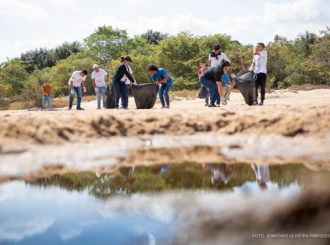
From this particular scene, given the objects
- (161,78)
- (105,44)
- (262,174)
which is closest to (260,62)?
(161,78)

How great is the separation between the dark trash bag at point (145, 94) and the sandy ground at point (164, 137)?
2.96 m

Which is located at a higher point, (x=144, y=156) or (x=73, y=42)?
(x=73, y=42)

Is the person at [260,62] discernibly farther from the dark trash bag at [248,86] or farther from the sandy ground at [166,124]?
the sandy ground at [166,124]

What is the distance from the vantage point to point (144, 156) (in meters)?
6.30

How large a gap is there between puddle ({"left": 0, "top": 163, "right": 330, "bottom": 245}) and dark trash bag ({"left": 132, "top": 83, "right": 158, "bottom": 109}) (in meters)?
6.03

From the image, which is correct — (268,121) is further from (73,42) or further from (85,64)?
(73,42)

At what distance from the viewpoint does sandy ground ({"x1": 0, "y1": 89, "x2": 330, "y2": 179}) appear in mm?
6117

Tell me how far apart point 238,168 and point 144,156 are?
1401 millimetres

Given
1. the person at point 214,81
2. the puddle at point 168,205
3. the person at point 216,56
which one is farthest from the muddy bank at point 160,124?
the person at point 216,56

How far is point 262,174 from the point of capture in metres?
5.05

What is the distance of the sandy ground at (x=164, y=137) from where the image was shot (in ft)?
20.1

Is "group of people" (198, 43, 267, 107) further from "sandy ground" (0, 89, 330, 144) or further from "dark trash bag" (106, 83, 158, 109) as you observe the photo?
"sandy ground" (0, 89, 330, 144)

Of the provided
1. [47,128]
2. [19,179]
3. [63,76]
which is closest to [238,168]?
[19,179]

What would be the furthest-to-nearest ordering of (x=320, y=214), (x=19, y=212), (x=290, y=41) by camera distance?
(x=290, y=41) < (x=19, y=212) < (x=320, y=214)
